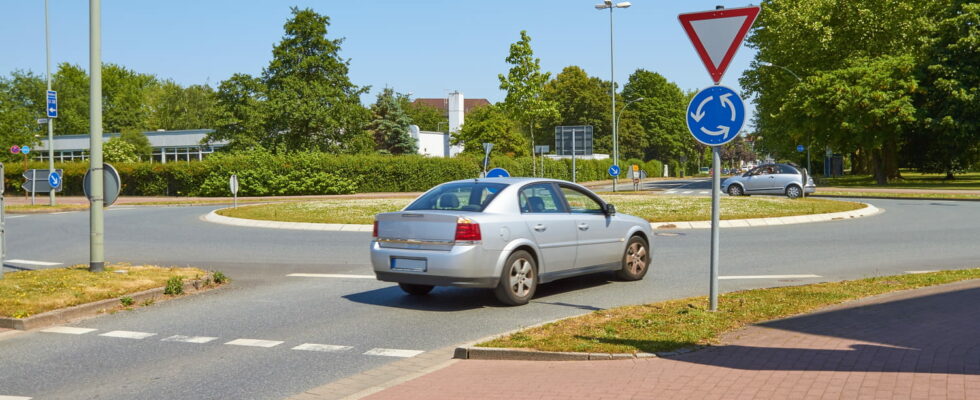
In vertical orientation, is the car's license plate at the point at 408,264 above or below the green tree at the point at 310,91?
below

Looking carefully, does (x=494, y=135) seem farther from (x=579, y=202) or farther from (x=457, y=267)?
(x=457, y=267)

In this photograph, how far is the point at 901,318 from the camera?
7.16 meters

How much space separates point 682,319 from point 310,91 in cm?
4504

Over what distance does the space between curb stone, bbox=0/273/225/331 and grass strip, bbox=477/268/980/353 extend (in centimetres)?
468

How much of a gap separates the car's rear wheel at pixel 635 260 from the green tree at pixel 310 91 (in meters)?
40.7

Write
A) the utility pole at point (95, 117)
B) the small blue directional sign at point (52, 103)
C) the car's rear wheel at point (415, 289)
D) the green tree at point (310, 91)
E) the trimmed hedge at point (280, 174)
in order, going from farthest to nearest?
the green tree at point (310, 91), the trimmed hedge at point (280, 174), the small blue directional sign at point (52, 103), the utility pole at point (95, 117), the car's rear wheel at point (415, 289)

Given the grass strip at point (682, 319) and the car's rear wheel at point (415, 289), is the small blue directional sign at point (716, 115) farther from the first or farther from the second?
the car's rear wheel at point (415, 289)

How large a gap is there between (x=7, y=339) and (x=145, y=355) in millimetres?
1735

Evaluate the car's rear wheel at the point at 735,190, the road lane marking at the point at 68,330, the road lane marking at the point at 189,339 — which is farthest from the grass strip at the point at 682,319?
the car's rear wheel at the point at 735,190

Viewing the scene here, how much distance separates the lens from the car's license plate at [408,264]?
8555mm

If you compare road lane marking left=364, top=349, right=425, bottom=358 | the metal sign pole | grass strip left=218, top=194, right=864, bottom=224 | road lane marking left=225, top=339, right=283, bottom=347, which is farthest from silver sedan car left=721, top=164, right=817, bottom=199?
road lane marking left=225, top=339, right=283, bottom=347

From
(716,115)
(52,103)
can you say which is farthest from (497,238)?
(52,103)

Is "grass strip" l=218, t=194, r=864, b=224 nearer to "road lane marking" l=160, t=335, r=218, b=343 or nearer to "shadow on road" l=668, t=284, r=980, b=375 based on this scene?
"shadow on road" l=668, t=284, r=980, b=375

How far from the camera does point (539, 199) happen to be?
9.31 meters
